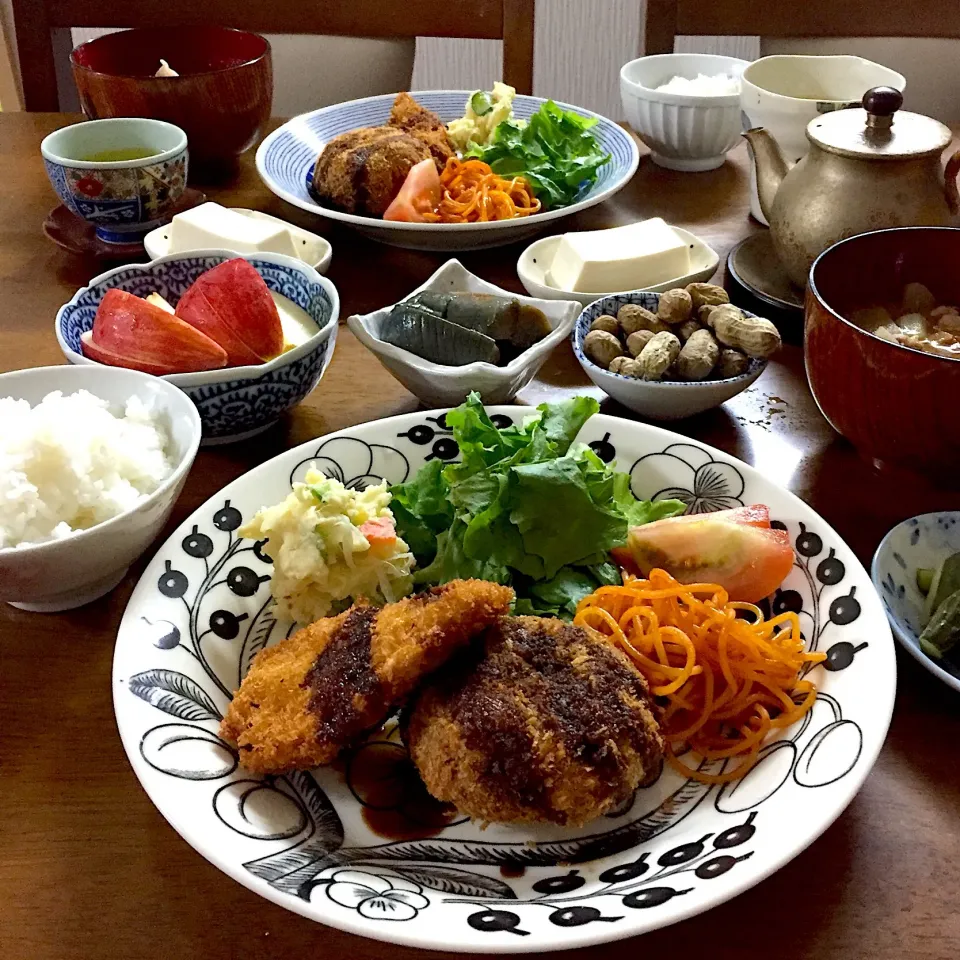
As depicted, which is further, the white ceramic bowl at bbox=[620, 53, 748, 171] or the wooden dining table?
the white ceramic bowl at bbox=[620, 53, 748, 171]

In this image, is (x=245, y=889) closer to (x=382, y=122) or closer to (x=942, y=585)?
(x=942, y=585)

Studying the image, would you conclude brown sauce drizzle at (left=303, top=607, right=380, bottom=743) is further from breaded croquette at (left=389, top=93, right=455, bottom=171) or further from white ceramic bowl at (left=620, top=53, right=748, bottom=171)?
white ceramic bowl at (left=620, top=53, right=748, bottom=171)

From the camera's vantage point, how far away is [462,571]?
112 centimetres

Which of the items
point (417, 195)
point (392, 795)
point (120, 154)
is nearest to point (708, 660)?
point (392, 795)

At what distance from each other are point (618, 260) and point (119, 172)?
3.18ft

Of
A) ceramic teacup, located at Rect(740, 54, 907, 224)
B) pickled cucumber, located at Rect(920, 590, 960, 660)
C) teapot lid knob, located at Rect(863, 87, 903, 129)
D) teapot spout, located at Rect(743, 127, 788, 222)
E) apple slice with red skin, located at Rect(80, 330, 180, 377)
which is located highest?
teapot lid knob, located at Rect(863, 87, 903, 129)

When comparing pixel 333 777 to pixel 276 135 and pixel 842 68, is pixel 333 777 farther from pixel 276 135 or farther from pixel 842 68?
pixel 842 68

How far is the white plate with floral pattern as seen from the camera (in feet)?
2.37

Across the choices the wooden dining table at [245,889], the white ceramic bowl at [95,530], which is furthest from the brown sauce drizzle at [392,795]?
the white ceramic bowl at [95,530]

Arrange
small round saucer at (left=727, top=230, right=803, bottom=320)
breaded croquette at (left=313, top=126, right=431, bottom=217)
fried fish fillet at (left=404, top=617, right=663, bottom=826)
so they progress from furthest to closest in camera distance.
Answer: breaded croquette at (left=313, top=126, right=431, bottom=217), small round saucer at (left=727, top=230, right=803, bottom=320), fried fish fillet at (left=404, top=617, right=663, bottom=826)

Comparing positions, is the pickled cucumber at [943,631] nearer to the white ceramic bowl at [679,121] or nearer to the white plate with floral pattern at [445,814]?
the white plate with floral pattern at [445,814]

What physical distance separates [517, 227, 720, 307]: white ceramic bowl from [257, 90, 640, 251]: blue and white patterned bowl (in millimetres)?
91

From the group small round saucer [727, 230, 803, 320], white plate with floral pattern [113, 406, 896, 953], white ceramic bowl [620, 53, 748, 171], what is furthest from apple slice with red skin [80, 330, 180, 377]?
white ceramic bowl [620, 53, 748, 171]

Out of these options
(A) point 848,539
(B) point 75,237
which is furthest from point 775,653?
(B) point 75,237
